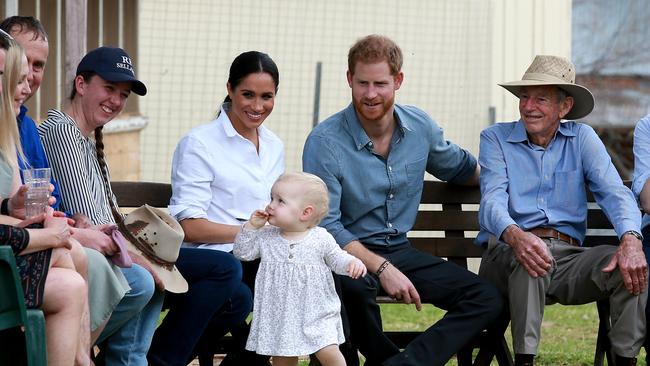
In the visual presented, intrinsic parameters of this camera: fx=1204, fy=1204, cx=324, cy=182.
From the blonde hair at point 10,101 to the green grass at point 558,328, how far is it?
2708mm

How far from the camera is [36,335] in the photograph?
14.2 ft

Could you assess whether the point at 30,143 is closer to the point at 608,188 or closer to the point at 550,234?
the point at 550,234

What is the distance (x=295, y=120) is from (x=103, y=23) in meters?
1.89

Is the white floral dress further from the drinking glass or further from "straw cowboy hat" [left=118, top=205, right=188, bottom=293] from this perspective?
the drinking glass

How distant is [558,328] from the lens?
8867 mm

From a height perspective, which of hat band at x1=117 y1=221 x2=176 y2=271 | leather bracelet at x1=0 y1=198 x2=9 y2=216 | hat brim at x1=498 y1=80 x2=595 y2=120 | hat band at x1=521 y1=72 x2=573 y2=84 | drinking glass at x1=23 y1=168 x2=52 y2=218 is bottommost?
hat band at x1=117 y1=221 x2=176 y2=271

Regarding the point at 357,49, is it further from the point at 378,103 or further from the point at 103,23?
the point at 103,23

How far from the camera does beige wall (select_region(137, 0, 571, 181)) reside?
10.6m

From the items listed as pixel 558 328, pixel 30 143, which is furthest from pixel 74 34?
pixel 558 328

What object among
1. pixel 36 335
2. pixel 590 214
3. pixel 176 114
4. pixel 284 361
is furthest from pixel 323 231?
pixel 176 114

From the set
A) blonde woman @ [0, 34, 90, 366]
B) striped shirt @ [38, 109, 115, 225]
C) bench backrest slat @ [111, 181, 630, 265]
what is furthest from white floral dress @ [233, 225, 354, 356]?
bench backrest slat @ [111, 181, 630, 265]

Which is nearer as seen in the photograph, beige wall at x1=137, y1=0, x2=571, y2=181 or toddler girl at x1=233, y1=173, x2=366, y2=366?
toddler girl at x1=233, y1=173, x2=366, y2=366

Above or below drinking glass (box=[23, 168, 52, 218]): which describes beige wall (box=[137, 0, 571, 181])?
above

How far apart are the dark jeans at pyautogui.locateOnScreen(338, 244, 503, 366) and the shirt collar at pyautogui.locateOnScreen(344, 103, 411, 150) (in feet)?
1.70
